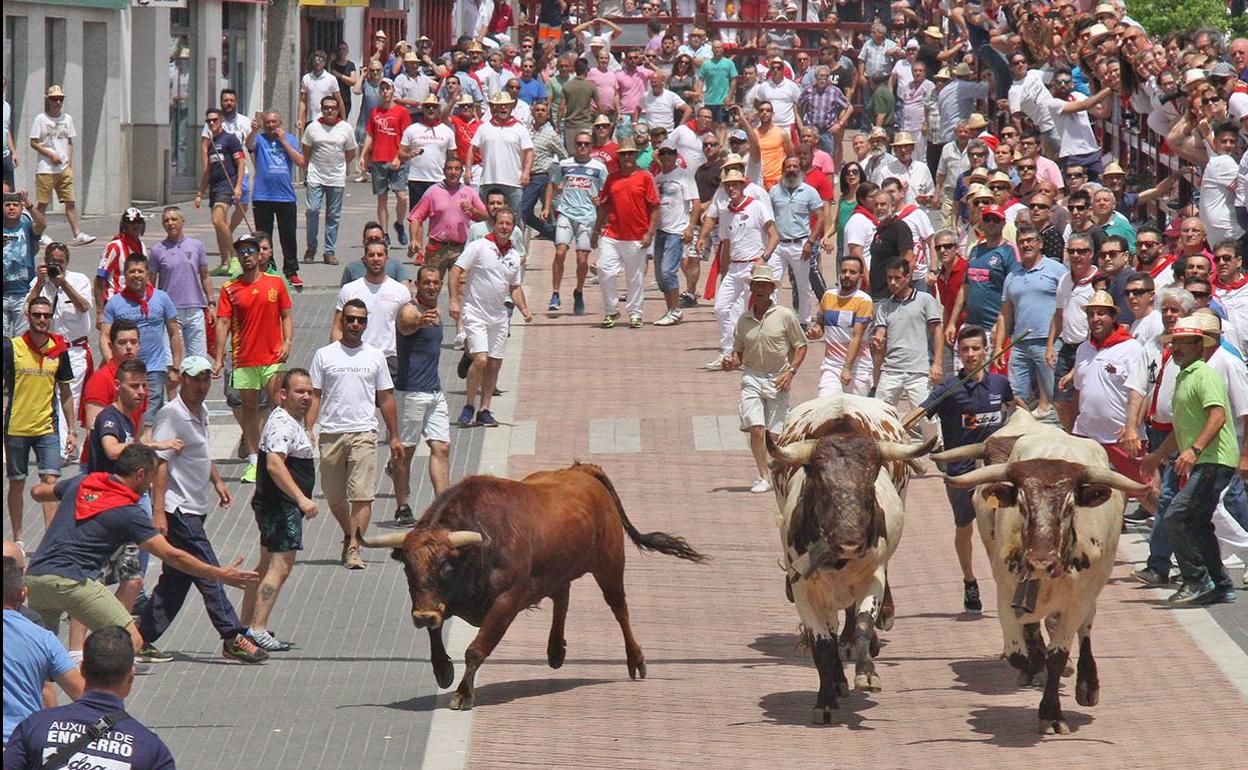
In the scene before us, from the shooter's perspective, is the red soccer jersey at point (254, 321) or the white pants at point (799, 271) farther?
the white pants at point (799, 271)

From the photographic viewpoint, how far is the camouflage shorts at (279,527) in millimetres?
12773

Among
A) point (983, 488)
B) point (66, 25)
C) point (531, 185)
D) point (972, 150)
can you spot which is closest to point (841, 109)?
point (531, 185)

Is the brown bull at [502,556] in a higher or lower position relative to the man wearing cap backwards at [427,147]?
lower

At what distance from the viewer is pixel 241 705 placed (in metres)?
11.6

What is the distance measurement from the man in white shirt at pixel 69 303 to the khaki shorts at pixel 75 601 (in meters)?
6.70

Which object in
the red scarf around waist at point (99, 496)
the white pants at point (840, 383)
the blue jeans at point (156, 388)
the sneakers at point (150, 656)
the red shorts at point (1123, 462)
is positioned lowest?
the sneakers at point (150, 656)

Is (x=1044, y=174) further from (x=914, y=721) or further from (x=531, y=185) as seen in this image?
(x=914, y=721)

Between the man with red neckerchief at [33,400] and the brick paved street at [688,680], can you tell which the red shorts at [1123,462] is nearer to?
the brick paved street at [688,680]

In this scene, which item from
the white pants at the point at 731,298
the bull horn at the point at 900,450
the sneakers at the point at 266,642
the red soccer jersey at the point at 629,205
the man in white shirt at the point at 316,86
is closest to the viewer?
the bull horn at the point at 900,450

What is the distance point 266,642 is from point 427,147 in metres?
14.4

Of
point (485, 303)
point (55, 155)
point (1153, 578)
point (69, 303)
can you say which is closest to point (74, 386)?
point (69, 303)

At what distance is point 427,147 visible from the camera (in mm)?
26359

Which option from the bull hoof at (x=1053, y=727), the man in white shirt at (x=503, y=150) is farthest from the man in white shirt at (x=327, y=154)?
the bull hoof at (x=1053, y=727)

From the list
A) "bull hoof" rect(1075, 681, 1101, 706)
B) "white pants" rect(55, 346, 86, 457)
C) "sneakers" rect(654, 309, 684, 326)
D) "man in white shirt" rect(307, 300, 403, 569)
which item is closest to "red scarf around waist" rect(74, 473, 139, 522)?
"man in white shirt" rect(307, 300, 403, 569)
